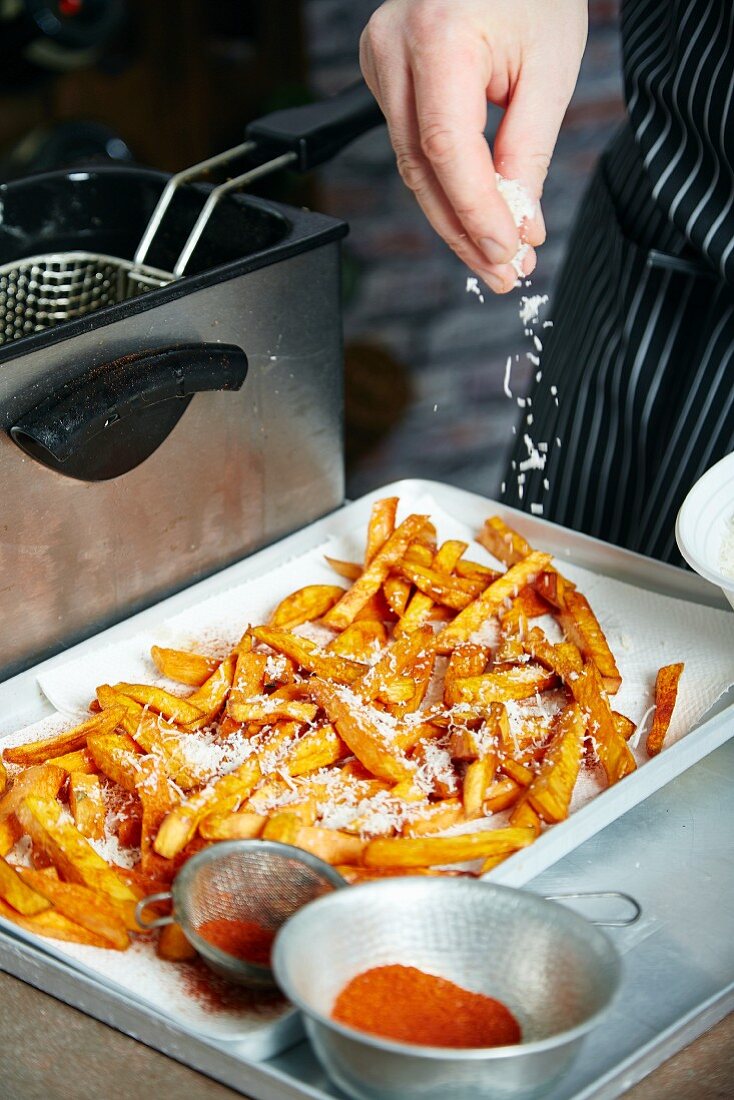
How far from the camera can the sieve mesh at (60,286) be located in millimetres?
1826

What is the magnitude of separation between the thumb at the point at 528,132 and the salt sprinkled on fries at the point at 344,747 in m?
0.46

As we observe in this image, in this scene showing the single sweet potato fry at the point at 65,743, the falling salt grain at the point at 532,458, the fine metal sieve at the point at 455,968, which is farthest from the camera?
the falling salt grain at the point at 532,458

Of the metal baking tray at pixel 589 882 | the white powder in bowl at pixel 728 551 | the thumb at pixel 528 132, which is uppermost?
the thumb at pixel 528 132

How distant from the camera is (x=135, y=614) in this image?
1.68 m

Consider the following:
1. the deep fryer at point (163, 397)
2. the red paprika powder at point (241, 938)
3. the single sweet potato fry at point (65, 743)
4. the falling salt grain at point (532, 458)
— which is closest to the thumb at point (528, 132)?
the deep fryer at point (163, 397)

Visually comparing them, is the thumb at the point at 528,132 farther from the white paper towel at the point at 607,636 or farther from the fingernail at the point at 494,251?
the white paper towel at the point at 607,636

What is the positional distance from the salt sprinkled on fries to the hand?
16.1 inches

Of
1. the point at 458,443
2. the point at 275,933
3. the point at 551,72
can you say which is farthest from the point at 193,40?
the point at 275,933

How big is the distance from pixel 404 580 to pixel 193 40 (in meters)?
2.63

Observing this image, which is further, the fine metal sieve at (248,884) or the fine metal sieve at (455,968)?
the fine metal sieve at (248,884)

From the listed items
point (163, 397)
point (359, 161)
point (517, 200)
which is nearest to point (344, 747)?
point (163, 397)

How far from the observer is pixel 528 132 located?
4.82 feet

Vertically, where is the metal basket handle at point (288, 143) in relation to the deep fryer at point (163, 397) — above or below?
above

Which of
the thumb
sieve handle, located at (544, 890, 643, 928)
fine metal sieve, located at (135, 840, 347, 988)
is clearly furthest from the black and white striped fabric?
fine metal sieve, located at (135, 840, 347, 988)
